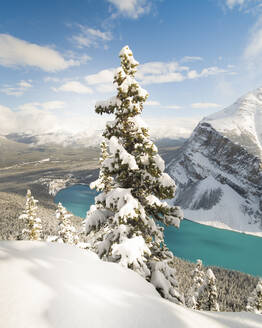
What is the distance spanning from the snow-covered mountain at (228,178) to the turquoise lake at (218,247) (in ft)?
40.9

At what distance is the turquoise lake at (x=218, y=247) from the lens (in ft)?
322

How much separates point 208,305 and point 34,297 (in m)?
29.2

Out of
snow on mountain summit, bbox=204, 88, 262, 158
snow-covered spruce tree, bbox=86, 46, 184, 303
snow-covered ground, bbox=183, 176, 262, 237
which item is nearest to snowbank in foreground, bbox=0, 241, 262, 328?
snow-covered spruce tree, bbox=86, 46, 184, 303

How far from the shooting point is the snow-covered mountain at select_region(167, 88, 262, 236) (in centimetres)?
14525

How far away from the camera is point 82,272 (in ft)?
16.2

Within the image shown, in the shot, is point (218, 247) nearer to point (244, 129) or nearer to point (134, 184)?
point (244, 129)

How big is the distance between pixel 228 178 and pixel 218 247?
2928 inches

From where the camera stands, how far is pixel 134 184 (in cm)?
940

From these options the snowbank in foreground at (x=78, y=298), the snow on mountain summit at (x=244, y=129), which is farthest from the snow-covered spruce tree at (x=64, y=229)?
the snow on mountain summit at (x=244, y=129)

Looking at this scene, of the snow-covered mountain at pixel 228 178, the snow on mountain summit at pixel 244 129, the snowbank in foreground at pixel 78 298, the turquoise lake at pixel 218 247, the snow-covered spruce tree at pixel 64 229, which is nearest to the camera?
the snowbank in foreground at pixel 78 298

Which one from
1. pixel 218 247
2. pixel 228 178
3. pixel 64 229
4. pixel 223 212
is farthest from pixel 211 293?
pixel 228 178

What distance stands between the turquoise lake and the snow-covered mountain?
1247cm

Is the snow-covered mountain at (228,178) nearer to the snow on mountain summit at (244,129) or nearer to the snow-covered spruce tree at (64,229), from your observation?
the snow on mountain summit at (244,129)

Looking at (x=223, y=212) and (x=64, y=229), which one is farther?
(x=223, y=212)
